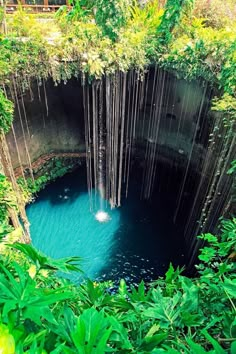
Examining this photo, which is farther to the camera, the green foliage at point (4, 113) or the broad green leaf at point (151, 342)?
the green foliage at point (4, 113)

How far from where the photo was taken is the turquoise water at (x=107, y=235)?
13.6 ft

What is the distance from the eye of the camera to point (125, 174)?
6.03 meters

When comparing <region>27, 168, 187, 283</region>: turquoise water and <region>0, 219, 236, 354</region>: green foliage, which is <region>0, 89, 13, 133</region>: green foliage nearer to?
<region>27, 168, 187, 283</region>: turquoise water

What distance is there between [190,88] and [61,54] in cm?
229

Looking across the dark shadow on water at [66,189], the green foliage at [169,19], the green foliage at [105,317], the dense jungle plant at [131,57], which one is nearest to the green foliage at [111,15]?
the dense jungle plant at [131,57]

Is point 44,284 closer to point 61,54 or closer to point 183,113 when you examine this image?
point 61,54

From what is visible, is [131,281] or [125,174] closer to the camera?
[131,281]

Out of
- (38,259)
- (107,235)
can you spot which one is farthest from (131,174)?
(38,259)

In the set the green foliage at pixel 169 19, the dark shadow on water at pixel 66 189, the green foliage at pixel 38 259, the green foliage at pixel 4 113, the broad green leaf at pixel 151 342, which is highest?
the green foliage at pixel 169 19

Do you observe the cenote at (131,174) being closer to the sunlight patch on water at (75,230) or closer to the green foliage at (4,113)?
the sunlight patch on water at (75,230)

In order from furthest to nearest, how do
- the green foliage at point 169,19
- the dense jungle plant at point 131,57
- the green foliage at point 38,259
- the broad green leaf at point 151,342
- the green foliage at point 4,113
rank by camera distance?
1. the green foliage at point 169,19
2. the green foliage at point 4,113
3. the dense jungle plant at point 131,57
4. the green foliage at point 38,259
5. the broad green leaf at point 151,342

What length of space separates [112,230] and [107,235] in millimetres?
141

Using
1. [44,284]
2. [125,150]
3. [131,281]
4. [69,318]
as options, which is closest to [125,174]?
[125,150]

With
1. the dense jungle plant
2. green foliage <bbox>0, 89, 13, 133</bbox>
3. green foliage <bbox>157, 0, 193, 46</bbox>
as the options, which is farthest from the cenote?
green foliage <bbox>0, 89, 13, 133</bbox>
